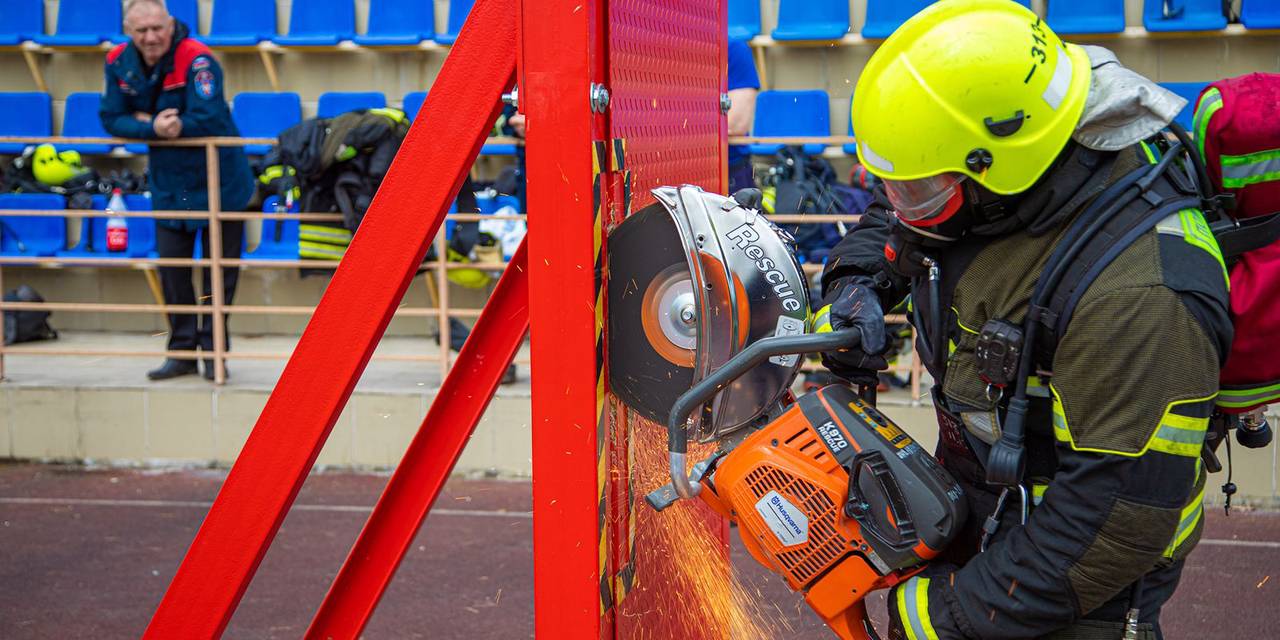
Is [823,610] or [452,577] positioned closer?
[823,610]

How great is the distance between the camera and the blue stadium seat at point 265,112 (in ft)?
32.0

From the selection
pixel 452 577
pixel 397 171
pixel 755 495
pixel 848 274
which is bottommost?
pixel 452 577

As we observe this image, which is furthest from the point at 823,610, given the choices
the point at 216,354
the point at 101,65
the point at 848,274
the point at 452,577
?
the point at 101,65

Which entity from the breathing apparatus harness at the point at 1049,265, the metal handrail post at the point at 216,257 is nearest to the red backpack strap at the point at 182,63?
the metal handrail post at the point at 216,257

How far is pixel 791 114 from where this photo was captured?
930 cm

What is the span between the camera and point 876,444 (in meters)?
2.17

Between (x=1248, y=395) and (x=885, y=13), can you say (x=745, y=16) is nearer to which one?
(x=885, y=13)

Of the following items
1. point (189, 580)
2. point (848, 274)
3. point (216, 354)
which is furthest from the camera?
point (216, 354)

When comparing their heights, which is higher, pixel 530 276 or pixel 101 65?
pixel 101 65

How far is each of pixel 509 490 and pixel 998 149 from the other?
4.68 m

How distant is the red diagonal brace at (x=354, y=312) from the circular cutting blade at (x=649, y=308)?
344 millimetres

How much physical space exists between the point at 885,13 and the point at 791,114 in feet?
3.65

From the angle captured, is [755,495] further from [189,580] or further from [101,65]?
[101,65]

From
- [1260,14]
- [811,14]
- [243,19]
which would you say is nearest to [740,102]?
[811,14]
